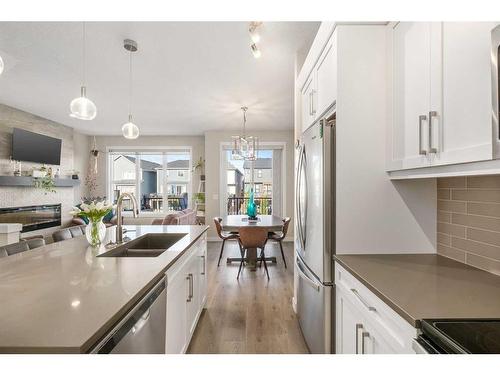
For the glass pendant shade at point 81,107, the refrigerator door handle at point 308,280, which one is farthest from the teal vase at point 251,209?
the glass pendant shade at point 81,107

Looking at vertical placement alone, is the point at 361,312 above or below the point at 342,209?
below

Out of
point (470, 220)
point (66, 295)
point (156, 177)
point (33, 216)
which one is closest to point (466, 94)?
point (470, 220)

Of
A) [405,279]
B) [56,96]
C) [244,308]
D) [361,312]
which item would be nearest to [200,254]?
[244,308]

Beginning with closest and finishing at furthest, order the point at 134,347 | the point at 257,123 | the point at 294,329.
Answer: the point at 134,347
the point at 294,329
the point at 257,123

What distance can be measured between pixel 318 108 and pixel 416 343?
1.62m

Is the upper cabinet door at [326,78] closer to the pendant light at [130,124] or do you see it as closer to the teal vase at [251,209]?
the pendant light at [130,124]

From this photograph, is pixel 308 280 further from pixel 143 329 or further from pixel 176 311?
pixel 143 329

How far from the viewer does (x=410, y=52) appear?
1378 mm

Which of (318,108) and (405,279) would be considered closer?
(405,279)

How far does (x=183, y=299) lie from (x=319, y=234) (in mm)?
1006

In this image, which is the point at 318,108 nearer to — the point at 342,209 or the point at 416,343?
the point at 342,209

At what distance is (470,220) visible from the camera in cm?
139
